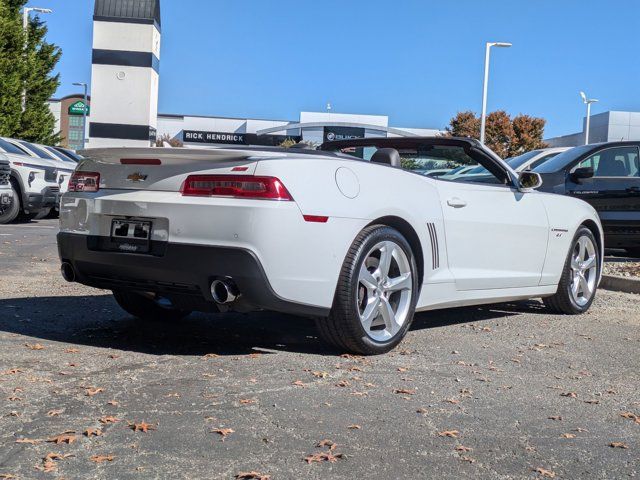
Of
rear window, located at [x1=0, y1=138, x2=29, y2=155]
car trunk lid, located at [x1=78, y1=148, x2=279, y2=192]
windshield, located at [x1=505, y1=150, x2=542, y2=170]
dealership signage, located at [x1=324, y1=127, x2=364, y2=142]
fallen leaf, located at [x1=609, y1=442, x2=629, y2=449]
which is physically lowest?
fallen leaf, located at [x1=609, y1=442, x2=629, y2=449]

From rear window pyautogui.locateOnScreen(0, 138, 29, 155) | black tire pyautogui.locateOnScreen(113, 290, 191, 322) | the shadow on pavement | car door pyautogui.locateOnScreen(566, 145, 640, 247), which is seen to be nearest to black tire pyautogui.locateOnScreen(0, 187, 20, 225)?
rear window pyautogui.locateOnScreen(0, 138, 29, 155)

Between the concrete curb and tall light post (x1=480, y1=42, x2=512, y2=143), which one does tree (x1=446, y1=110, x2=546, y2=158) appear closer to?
tall light post (x1=480, y1=42, x2=512, y2=143)

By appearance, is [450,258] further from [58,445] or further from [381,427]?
[58,445]

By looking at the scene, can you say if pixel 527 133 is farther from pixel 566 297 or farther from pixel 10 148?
pixel 566 297

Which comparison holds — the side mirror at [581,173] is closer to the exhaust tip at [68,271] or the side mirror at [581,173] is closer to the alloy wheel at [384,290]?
the alloy wheel at [384,290]

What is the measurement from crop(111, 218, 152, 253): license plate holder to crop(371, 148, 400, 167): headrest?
1.56 meters

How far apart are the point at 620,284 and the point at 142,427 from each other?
6.55 meters

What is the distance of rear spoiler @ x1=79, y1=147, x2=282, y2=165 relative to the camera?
14.7 feet

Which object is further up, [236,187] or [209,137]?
[209,137]

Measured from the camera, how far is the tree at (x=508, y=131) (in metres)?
50.8

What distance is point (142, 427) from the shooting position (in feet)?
10.7

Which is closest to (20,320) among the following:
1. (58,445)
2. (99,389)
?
(99,389)

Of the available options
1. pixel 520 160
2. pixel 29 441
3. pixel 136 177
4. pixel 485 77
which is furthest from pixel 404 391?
pixel 485 77

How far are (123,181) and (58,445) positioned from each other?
2.12m
